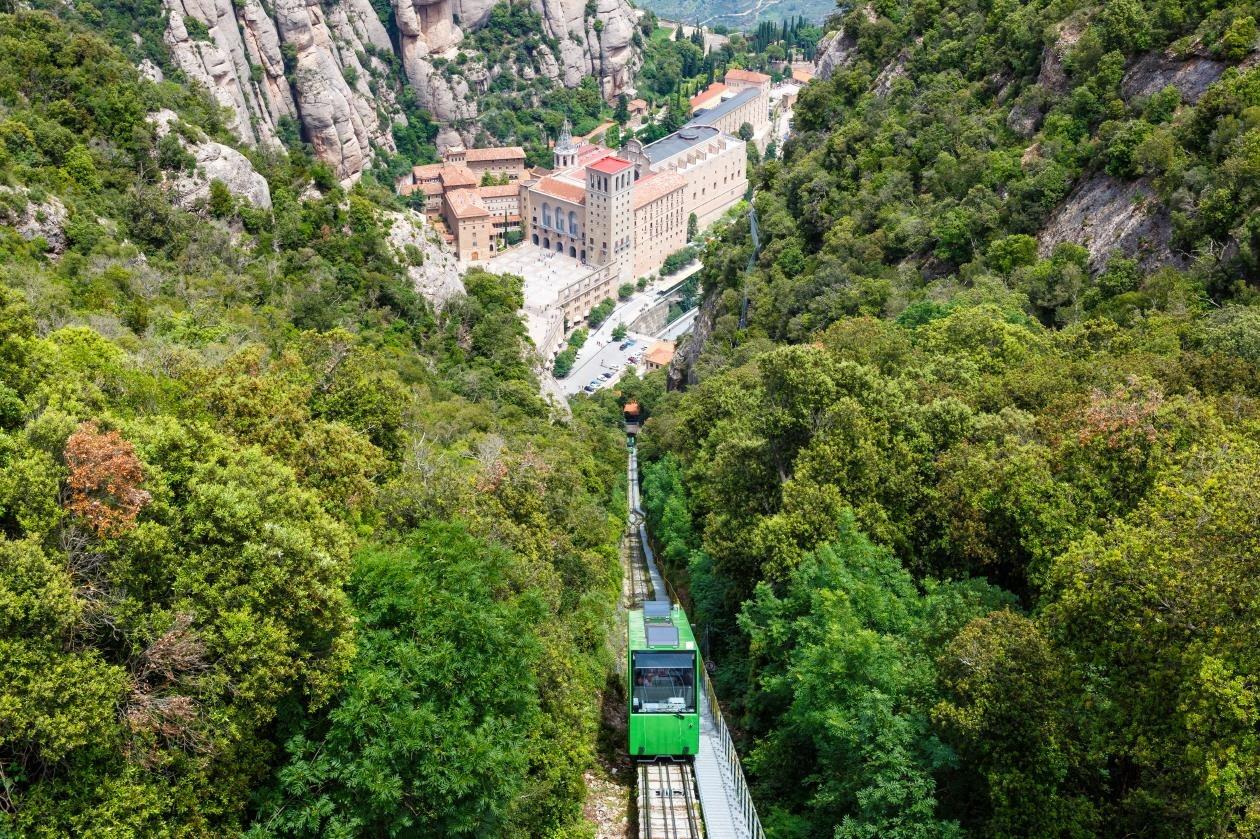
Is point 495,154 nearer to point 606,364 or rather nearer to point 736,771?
point 606,364

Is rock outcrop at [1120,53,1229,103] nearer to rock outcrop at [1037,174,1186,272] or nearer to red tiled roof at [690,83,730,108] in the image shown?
rock outcrop at [1037,174,1186,272]

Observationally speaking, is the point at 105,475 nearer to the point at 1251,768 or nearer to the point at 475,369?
the point at 1251,768

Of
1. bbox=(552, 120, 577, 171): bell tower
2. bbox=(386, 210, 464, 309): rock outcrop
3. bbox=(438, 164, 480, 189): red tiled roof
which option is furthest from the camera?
bbox=(552, 120, 577, 171): bell tower

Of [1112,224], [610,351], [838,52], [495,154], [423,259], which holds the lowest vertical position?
[610,351]

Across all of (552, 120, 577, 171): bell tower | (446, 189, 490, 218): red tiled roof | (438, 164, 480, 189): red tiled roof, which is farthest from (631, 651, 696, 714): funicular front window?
(552, 120, 577, 171): bell tower

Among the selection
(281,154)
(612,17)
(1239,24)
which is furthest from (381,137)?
(1239,24)

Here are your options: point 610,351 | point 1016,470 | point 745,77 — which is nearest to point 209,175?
point 1016,470

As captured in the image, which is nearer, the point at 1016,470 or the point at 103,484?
the point at 103,484
